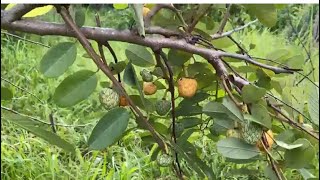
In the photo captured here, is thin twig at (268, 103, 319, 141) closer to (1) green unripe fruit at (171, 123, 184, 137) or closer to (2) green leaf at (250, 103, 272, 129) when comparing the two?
(2) green leaf at (250, 103, 272, 129)

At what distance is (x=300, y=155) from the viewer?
2.32 feet

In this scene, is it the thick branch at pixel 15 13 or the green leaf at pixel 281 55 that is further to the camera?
the green leaf at pixel 281 55

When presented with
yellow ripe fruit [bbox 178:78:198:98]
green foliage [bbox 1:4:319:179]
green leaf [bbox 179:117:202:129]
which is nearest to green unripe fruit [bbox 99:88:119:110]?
green foliage [bbox 1:4:319:179]

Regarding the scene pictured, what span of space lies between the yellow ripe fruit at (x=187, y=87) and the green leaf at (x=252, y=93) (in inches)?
5.4

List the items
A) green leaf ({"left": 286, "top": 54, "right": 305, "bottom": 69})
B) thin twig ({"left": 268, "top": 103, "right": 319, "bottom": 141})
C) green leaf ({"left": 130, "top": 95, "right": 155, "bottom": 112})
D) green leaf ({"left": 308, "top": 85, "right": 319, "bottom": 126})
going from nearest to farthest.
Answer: green leaf ({"left": 308, "top": 85, "right": 319, "bottom": 126})
thin twig ({"left": 268, "top": 103, "right": 319, "bottom": 141})
green leaf ({"left": 130, "top": 95, "right": 155, "bottom": 112})
green leaf ({"left": 286, "top": 54, "right": 305, "bottom": 69})

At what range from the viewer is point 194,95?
0.89 metres

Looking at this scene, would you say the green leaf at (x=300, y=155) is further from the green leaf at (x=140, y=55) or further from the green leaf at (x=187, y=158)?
the green leaf at (x=140, y=55)

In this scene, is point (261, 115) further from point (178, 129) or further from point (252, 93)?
point (178, 129)

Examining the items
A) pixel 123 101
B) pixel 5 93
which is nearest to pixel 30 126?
pixel 5 93

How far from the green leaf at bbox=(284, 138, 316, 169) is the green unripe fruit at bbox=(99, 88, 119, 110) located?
203 millimetres

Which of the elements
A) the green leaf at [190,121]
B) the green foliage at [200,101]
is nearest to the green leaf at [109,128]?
the green foliage at [200,101]

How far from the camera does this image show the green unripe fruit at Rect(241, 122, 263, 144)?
698 mm

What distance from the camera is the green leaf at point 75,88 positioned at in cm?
77

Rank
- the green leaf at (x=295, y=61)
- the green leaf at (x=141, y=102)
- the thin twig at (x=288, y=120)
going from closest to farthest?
the thin twig at (x=288, y=120) → the green leaf at (x=141, y=102) → the green leaf at (x=295, y=61)
